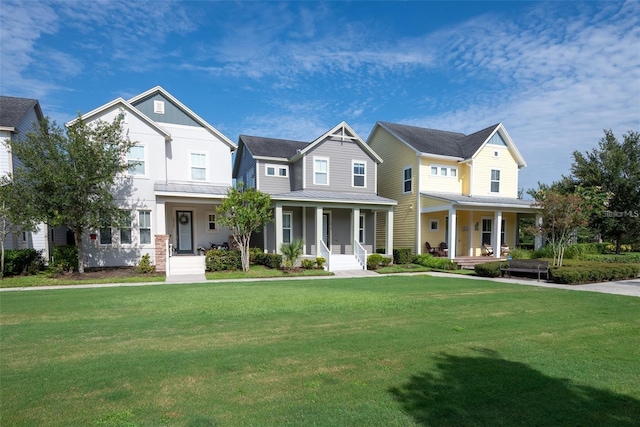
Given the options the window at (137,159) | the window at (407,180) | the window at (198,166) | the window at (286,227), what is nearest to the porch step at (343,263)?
the window at (286,227)

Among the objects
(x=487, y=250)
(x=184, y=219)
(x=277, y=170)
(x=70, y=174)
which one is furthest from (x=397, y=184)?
(x=70, y=174)

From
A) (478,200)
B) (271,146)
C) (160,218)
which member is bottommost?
(160,218)

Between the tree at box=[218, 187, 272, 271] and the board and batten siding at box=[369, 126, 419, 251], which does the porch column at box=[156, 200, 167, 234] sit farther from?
the board and batten siding at box=[369, 126, 419, 251]

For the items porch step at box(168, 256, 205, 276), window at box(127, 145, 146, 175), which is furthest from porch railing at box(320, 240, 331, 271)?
window at box(127, 145, 146, 175)

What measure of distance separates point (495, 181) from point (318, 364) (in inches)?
866

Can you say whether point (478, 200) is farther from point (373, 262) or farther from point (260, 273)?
point (260, 273)

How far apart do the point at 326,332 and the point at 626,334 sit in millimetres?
5362

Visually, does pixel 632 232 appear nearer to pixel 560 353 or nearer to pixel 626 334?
pixel 626 334

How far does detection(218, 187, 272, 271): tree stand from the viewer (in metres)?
15.3

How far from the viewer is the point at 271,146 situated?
22.3m

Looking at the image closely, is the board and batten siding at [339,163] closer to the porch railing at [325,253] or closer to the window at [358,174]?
the window at [358,174]

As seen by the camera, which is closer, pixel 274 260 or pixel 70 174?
pixel 70 174

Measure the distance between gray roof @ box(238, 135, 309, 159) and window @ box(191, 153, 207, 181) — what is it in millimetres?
2978

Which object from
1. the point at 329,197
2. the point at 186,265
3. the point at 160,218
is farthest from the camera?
the point at 329,197
